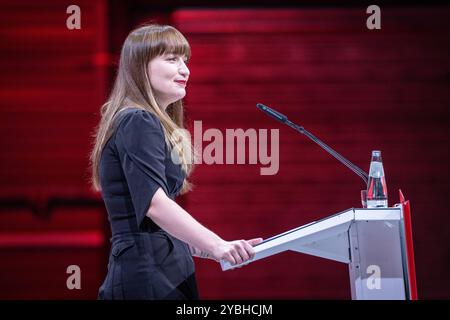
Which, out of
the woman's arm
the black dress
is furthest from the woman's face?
the woman's arm

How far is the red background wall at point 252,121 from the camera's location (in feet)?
11.9

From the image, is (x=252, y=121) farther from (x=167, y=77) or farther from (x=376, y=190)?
(x=167, y=77)

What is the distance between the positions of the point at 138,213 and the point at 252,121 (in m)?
2.12

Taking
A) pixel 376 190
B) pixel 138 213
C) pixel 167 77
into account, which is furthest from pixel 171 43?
pixel 376 190

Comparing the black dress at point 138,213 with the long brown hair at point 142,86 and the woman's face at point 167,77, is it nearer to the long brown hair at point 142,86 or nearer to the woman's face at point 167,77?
the long brown hair at point 142,86

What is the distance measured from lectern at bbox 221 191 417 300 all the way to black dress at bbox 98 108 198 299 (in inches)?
15.2

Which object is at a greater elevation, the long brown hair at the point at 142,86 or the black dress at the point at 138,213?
the long brown hair at the point at 142,86

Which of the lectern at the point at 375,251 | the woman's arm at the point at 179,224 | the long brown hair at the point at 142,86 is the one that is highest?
the long brown hair at the point at 142,86

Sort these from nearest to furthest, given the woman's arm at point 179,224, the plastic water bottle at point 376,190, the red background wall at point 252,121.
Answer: the woman's arm at point 179,224, the plastic water bottle at point 376,190, the red background wall at point 252,121

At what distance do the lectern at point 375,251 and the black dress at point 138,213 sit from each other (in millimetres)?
385

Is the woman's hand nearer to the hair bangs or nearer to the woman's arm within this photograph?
the woman's arm

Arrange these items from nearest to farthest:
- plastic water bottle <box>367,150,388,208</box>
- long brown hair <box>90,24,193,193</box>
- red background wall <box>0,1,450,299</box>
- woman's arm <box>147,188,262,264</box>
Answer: woman's arm <box>147,188,262,264</box> < long brown hair <box>90,24,193,193</box> < plastic water bottle <box>367,150,388,208</box> < red background wall <box>0,1,450,299</box>

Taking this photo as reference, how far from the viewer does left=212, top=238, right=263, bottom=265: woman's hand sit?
1.60 meters

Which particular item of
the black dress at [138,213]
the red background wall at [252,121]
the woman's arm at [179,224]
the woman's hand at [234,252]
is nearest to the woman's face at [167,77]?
the black dress at [138,213]
